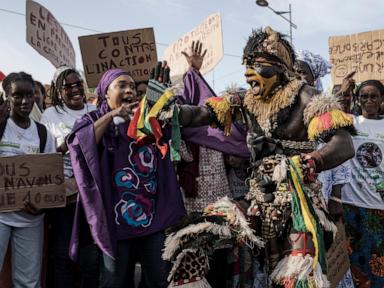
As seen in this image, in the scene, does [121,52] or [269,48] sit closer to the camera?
[269,48]

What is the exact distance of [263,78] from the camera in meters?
3.11

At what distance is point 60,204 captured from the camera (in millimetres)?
3518

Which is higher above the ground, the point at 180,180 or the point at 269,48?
the point at 269,48

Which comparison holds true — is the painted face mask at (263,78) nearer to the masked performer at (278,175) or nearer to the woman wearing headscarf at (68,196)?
the masked performer at (278,175)

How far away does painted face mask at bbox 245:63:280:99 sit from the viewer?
3.11 meters

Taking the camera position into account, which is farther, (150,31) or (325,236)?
(150,31)

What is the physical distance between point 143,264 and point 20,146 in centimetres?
122

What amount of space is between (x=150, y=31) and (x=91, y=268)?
235 centimetres

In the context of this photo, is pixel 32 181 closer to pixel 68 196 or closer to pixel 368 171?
pixel 68 196

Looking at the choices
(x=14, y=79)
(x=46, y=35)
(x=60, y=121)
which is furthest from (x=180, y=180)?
(x=46, y=35)

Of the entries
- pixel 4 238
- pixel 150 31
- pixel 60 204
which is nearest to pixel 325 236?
pixel 60 204

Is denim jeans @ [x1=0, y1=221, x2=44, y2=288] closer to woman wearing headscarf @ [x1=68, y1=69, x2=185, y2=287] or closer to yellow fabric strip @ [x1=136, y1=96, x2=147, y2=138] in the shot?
woman wearing headscarf @ [x1=68, y1=69, x2=185, y2=287]

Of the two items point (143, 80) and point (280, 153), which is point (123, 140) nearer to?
point (280, 153)

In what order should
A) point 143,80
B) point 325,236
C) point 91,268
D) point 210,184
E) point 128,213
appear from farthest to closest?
point 143,80
point 210,184
point 91,268
point 128,213
point 325,236
